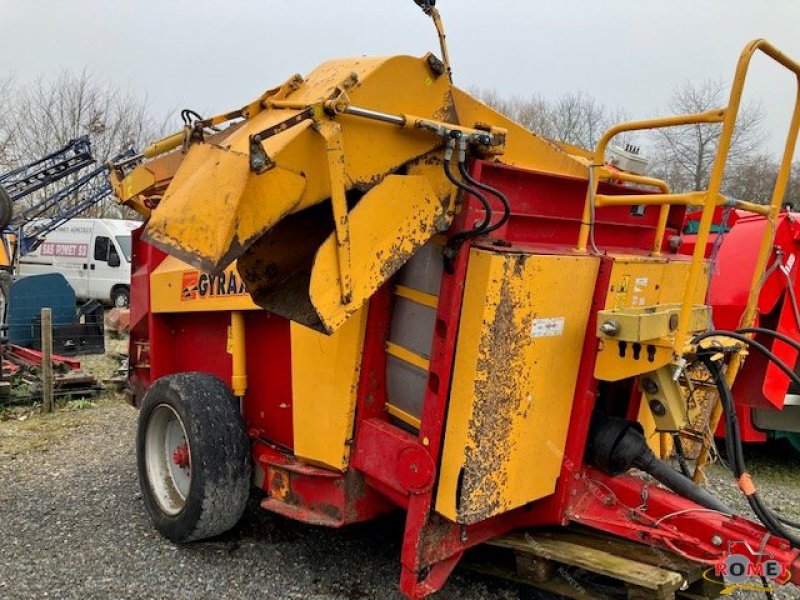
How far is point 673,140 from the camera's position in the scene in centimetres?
2069

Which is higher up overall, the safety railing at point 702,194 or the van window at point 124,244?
the safety railing at point 702,194

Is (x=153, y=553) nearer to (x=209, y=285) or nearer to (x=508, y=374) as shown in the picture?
(x=209, y=285)

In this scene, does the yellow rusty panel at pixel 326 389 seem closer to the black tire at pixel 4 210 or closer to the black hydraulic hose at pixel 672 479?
the black hydraulic hose at pixel 672 479

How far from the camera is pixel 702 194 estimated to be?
2.46 m

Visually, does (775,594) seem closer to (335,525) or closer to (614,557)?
(614,557)

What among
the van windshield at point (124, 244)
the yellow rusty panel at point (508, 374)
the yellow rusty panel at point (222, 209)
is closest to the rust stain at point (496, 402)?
the yellow rusty panel at point (508, 374)

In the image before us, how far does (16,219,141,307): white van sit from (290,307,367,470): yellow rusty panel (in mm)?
12216

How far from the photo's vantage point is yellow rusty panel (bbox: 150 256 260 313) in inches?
141

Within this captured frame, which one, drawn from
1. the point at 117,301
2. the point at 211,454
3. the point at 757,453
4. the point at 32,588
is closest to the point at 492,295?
the point at 211,454

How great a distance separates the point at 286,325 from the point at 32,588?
1685 millimetres

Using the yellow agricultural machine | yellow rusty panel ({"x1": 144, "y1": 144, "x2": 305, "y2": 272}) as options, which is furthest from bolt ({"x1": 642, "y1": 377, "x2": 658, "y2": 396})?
yellow rusty panel ({"x1": 144, "y1": 144, "x2": 305, "y2": 272})

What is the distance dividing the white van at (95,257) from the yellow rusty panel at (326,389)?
1222cm

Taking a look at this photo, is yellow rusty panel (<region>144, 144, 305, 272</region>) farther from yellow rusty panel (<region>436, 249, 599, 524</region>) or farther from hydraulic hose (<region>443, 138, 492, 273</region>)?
yellow rusty panel (<region>436, 249, 599, 524</region>)

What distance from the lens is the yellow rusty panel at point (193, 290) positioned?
3.58m
